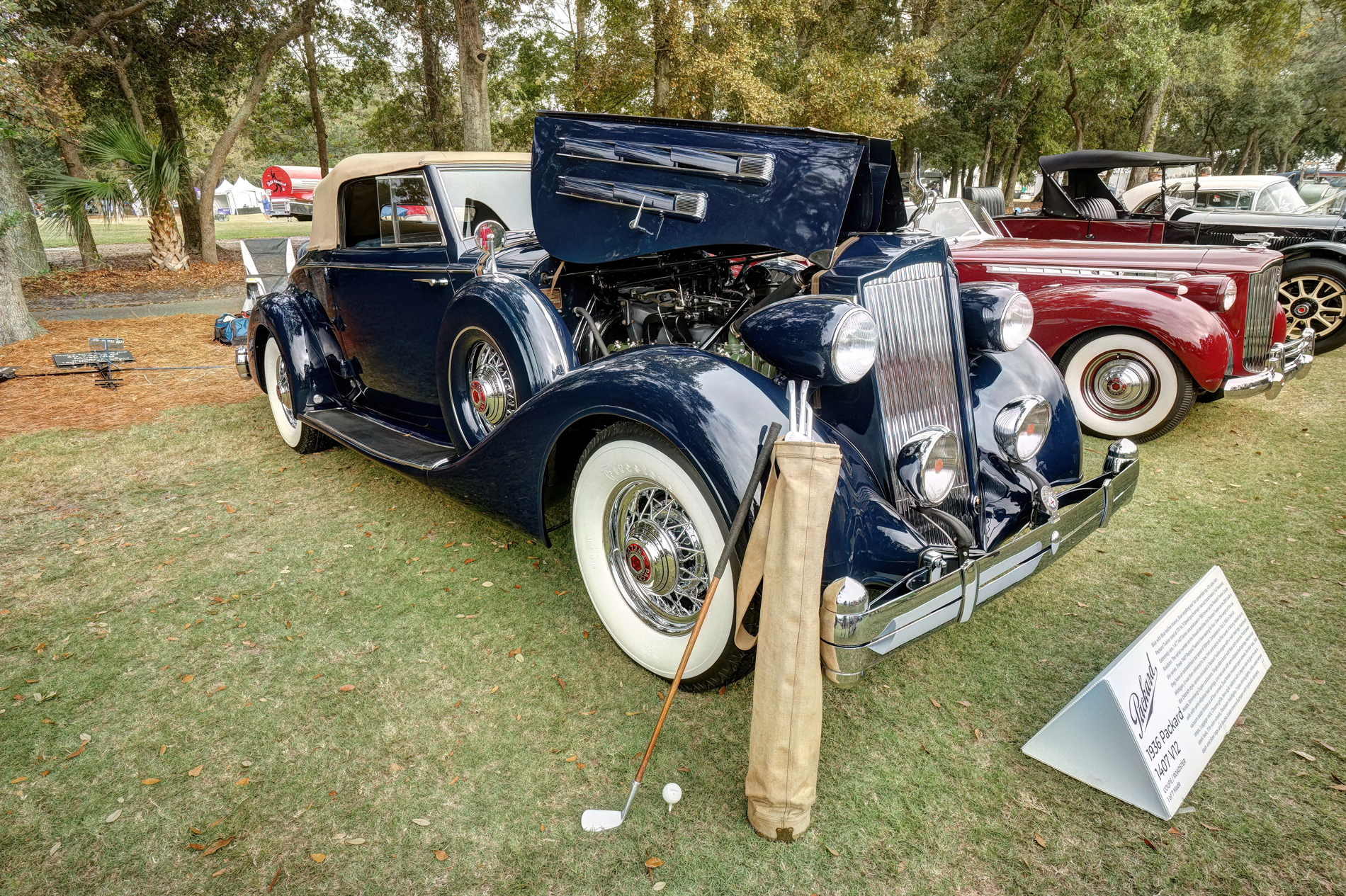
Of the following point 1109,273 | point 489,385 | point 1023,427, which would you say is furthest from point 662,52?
point 1023,427

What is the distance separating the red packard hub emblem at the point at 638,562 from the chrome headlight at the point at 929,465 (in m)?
0.91

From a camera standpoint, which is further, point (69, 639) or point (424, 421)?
point (424, 421)

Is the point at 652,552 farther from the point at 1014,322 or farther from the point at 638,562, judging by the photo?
the point at 1014,322

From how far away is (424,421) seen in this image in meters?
4.10

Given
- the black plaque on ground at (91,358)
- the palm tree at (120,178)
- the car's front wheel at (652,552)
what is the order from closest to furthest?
the car's front wheel at (652,552) < the black plaque on ground at (91,358) < the palm tree at (120,178)

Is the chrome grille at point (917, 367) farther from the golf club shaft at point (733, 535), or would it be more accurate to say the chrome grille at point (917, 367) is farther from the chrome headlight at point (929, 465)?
the golf club shaft at point (733, 535)

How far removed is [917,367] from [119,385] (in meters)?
7.49

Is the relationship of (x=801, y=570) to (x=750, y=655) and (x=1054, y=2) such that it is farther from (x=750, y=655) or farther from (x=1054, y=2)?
(x=1054, y=2)

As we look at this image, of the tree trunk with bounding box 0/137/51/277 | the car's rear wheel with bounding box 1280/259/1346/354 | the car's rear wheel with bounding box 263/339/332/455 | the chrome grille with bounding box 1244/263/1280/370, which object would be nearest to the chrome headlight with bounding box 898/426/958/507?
the car's rear wheel with bounding box 263/339/332/455

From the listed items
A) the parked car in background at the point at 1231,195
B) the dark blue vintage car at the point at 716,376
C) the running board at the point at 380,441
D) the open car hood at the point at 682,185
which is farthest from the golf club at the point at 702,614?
the parked car in background at the point at 1231,195

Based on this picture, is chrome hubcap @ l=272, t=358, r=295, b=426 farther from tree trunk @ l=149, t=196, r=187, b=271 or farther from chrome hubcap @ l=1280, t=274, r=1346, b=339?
tree trunk @ l=149, t=196, r=187, b=271

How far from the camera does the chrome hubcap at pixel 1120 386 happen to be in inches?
200

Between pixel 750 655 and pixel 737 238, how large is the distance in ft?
4.88

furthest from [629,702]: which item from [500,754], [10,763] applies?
[10,763]
